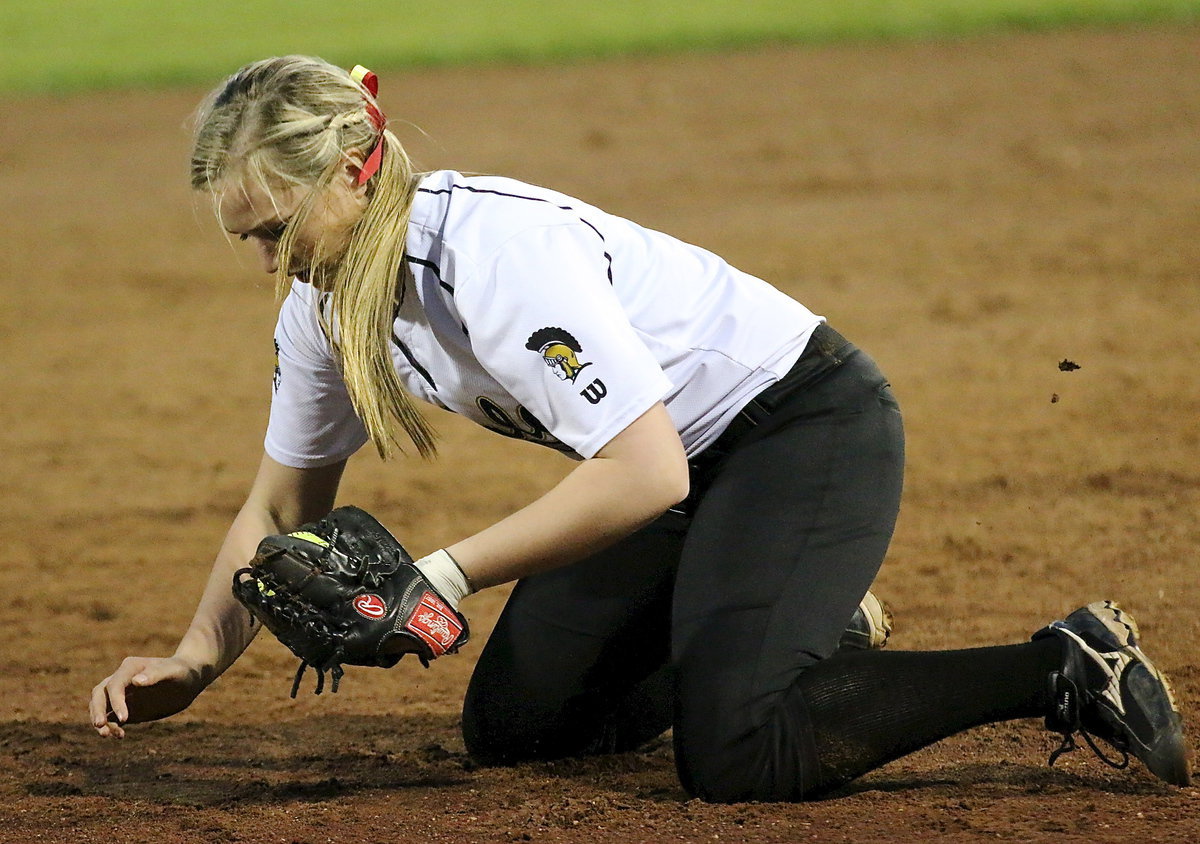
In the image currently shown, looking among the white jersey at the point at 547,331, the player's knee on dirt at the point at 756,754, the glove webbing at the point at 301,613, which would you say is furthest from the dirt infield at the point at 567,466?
the white jersey at the point at 547,331

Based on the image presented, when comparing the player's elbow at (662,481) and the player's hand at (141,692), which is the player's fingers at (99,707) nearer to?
the player's hand at (141,692)

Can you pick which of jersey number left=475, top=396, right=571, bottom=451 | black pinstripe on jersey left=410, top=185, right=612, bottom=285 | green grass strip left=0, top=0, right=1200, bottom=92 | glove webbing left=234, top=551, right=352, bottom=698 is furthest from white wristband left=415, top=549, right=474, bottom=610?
green grass strip left=0, top=0, right=1200, bottom=92

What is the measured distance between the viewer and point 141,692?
8.04ft

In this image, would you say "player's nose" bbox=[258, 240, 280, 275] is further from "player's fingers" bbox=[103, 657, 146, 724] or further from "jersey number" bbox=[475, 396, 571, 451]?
"player's fingers" bbox=[103, 657, 146, 724]

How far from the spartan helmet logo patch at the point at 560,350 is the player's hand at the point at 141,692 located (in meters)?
0.86

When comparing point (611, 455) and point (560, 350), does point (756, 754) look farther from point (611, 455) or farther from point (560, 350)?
point (560, 350)

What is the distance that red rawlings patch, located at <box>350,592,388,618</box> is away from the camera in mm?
2188

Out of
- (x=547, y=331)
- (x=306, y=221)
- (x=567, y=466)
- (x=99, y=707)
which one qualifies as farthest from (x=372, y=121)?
(x=567, y=466)

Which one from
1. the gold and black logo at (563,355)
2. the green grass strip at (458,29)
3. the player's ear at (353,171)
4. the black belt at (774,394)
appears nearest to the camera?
the gold and black logo at (563,355)

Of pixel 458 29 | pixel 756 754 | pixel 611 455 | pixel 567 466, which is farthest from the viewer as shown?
pixel 458 29

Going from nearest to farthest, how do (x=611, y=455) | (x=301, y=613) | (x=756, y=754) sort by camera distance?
1. (x=611, y=455)
2. (x=301, y=613)
3. (x=756, y=754)

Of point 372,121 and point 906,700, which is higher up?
point 372,121

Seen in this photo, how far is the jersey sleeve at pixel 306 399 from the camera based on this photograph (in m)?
2.58

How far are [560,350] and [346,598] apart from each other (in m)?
0.50
